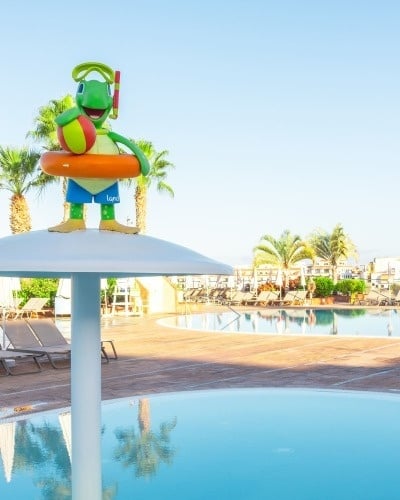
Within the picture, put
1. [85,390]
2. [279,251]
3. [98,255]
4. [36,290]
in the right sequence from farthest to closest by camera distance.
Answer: [279,251] < [36,290] < [85,390] < [98,255]

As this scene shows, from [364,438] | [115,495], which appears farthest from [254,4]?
[115,495]

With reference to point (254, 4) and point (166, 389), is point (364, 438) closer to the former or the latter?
point (166, 389)

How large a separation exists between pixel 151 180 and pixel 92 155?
27072mm

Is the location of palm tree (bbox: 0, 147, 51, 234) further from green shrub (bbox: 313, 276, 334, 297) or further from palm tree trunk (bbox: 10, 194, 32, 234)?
green shrub (bbox: 313, 276, 334, 297)

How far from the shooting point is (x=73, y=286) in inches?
162

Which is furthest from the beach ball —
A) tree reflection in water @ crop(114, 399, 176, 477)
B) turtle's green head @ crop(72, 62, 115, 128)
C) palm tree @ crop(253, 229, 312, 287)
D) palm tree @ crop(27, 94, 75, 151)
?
palm tree @ crop(253, 229, 312, 287)

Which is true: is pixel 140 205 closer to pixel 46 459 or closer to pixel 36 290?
pixel 36 290

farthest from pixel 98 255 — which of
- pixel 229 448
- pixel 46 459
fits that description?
pixel 229 448

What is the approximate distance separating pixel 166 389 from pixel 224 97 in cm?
1878

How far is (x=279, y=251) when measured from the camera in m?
39.5

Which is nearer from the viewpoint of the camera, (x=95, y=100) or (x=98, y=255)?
(x=98, y=255)

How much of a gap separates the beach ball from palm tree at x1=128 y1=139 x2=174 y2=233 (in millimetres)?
25502

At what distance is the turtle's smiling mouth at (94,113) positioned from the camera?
422 cm

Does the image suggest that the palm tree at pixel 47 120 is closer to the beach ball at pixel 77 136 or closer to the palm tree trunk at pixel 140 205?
the palm tree trunk at pixel 140 205
